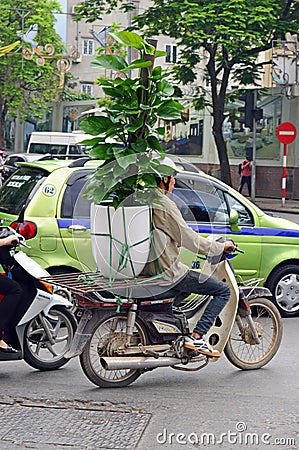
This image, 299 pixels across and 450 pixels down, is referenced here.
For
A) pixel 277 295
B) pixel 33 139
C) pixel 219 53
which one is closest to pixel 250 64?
pixel 219 53

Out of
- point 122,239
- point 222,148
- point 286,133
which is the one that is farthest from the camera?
point 222,148

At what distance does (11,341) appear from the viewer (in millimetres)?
6992

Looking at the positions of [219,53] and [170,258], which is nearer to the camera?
[170,258]

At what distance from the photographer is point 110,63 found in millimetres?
6363

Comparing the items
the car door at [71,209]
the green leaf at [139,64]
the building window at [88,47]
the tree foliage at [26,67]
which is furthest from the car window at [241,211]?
the building window at [88,47]

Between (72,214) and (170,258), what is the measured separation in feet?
9.01

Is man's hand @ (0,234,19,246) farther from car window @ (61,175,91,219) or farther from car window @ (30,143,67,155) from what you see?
car window @ (30,143,67,155)

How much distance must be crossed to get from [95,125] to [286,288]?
4.45 metres

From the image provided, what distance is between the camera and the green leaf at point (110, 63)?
249 inches

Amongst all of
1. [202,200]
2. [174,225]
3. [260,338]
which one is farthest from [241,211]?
[174,225]

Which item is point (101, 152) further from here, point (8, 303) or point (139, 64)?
point (8, 303)

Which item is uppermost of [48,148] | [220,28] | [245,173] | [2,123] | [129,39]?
[220,28]

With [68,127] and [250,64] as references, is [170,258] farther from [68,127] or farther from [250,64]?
[68,127]

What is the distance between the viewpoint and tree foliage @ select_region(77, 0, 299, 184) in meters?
25.4
